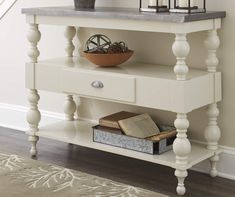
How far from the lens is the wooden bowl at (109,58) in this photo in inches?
115

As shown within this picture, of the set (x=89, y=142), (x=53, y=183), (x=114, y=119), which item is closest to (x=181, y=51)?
(x=114, y=119)

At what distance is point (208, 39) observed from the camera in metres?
2.76

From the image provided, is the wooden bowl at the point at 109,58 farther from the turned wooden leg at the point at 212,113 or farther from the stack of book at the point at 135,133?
the turned wooden leg at the point at 212,113

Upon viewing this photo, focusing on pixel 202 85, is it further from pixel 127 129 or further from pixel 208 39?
pixel 127 129

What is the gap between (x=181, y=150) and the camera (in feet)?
8.70

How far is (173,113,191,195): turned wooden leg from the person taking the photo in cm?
262

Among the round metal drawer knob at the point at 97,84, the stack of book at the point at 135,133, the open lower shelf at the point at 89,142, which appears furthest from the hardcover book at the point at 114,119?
the round metal drawer knob at the point at 97,84

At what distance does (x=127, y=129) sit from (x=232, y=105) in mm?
529

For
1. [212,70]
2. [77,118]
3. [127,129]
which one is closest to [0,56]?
[77,118]

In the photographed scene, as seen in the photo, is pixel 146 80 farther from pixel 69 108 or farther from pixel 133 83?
pixel 69 108

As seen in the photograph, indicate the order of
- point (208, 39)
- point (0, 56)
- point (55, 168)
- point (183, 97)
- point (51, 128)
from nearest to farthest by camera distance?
point (183, 97), point (208, 39), point (55, 168), point (51, 128), point (0, 56)

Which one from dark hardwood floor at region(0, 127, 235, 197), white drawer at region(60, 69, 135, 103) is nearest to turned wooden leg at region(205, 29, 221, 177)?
dark hardwood floor at region(0, 127, 235, 197)

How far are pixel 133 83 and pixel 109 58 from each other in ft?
0.88

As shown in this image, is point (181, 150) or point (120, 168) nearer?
point (181, 150)
